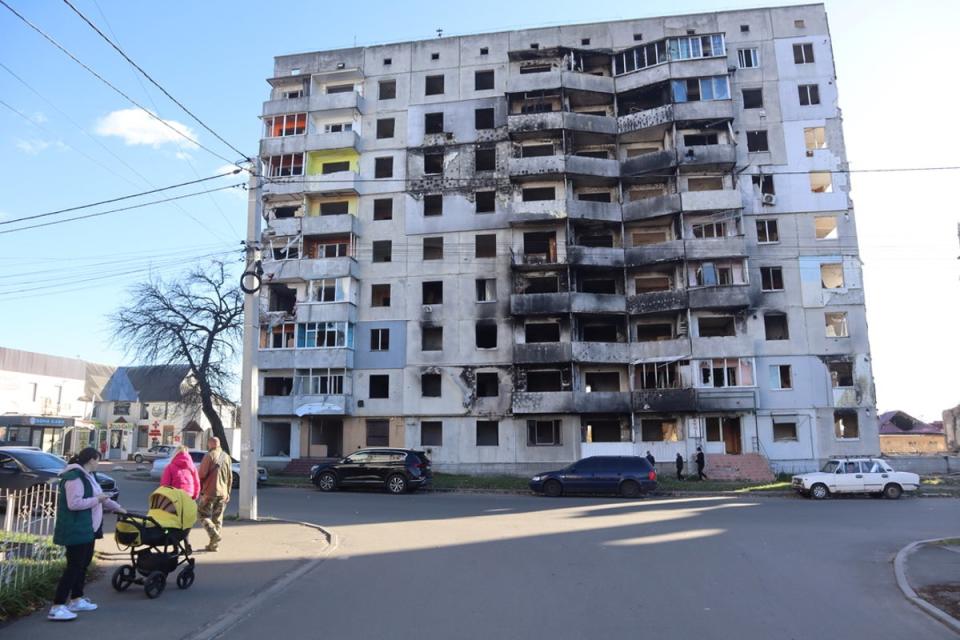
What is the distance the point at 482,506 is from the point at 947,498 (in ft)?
61.9

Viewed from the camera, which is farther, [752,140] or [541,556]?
[752,140]

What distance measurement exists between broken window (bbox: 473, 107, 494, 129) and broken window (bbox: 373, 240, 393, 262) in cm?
922

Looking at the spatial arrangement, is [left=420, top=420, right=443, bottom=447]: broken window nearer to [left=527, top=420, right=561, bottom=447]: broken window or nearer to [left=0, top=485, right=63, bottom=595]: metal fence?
[left=527, top=420, right=561, bottom=447]: broken window

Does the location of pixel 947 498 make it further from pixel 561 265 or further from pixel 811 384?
pixel 561 265

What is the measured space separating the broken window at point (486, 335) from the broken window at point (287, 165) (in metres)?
15.4

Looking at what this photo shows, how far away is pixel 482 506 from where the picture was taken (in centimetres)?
1983

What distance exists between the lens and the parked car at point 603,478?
79.8 ft

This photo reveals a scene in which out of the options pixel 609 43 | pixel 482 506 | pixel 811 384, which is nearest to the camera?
pixel 482 506

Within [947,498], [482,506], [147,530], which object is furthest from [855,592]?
[947,498]

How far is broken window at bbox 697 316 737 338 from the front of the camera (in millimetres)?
36156

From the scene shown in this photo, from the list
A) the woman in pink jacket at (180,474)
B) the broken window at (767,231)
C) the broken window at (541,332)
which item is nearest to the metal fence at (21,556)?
the woman in pink jacket at (180,474)

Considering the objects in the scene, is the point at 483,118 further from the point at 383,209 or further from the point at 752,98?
the point at 752,98

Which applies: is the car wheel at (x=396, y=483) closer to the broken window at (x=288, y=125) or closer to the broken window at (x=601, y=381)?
the broken window at (x=601, y=381)

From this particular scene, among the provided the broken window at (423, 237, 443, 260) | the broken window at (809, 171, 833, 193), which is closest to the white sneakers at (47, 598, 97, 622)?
the broken window at (423, 237, 443, 260)
